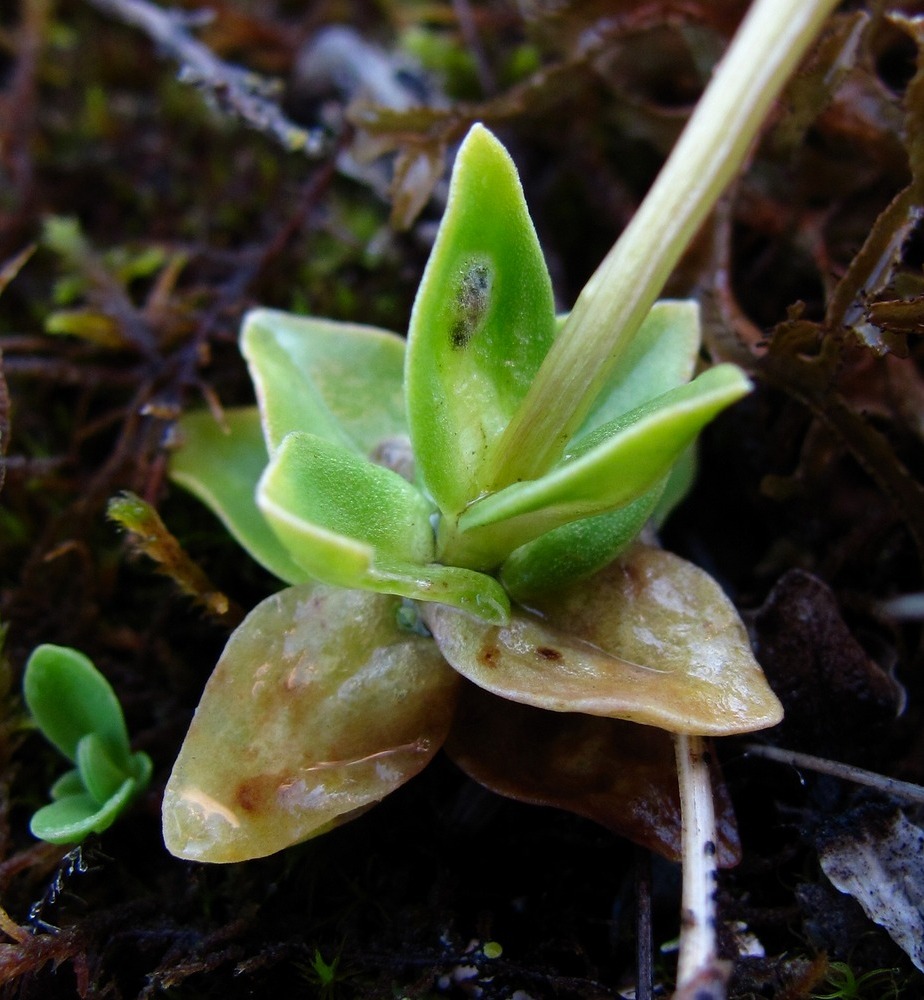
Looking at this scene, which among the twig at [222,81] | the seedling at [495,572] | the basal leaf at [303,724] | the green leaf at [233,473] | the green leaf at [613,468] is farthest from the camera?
the twig at [222,81]

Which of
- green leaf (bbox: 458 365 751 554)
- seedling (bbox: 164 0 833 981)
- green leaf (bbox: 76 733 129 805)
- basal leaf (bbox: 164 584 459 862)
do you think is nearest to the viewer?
green leaf (bbox: 458 365 751 554)

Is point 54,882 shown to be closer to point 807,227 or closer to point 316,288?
point 316,288

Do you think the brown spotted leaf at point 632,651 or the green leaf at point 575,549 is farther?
the green leaf at point 575,549

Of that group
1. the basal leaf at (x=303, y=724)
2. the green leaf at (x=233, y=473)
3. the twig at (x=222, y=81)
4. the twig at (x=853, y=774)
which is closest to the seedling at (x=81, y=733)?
the basal leaf at (x=303, y=724)

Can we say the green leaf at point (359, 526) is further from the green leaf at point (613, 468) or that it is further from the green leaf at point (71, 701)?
the green leaf at point (71, 701)

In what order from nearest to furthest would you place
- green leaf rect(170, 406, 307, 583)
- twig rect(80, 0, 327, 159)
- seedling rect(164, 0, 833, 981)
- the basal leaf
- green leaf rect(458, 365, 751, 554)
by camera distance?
green leaf rect(458, 365, 751, 554)
seedling rect(164, 0, 833, 981)
the basal leaf
green leaf rect(170, 406, 307, 583)
twig rect(80, 0, 327, 159)

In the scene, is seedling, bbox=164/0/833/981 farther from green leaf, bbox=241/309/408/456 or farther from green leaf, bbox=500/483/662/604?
green leaf, bbox=241/309/408/456

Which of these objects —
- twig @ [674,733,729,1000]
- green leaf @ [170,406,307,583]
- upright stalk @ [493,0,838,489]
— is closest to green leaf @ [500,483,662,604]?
upright stalk @ [493,0,838,489]
